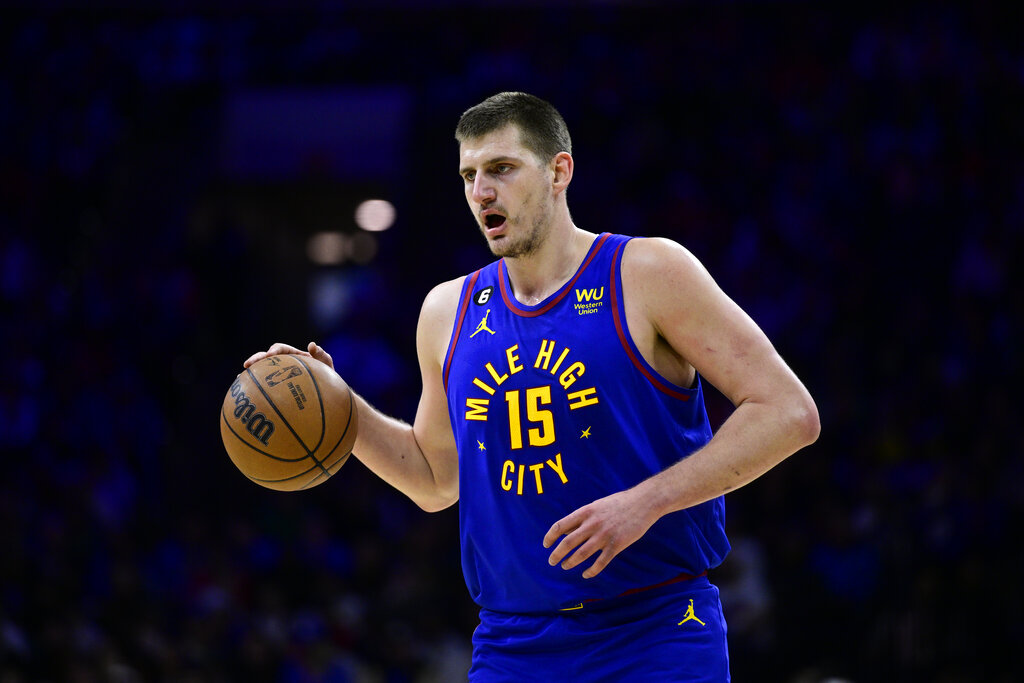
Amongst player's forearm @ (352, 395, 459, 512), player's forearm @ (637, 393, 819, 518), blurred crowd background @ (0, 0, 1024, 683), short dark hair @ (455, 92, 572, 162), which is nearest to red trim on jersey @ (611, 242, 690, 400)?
player's forearm @ (637, 393, 819, 518)

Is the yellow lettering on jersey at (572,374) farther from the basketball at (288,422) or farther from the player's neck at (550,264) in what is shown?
the basketball at (288,422)

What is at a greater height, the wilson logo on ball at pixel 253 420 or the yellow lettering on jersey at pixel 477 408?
the wilson logo on ball at pixel 253 420

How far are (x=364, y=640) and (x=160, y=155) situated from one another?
6.59m

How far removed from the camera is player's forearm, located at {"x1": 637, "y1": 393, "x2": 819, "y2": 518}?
292 cm

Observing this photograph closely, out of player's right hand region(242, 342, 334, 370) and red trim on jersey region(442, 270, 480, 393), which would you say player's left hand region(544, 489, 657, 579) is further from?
player's right hand region(242, 342, 334, 370)

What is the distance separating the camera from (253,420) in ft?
11.9

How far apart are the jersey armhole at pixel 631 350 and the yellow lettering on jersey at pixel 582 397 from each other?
0.46 feet

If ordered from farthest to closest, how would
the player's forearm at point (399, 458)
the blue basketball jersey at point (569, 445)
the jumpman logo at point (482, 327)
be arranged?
1. the player's forearm at point (399, 458)
2. the jumpman logo at point (482, 327)
3. the blue basketball jersey at point (569, 445)

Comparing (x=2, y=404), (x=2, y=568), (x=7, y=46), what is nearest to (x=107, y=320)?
(x=2, y=404)

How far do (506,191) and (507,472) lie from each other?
82 centimetres

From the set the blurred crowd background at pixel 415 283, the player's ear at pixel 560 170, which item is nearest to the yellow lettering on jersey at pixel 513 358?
the player's ear at pixel 560 170

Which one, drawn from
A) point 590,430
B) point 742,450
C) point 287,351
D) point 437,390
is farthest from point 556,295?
point 287,351

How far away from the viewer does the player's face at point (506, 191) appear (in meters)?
3.38

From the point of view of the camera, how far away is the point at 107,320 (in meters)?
11.2
